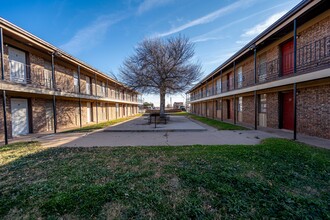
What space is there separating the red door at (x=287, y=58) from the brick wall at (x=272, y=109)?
1635 millimetres

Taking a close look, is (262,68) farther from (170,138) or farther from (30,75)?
(30,75)

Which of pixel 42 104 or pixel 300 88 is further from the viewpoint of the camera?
pixel 42 104

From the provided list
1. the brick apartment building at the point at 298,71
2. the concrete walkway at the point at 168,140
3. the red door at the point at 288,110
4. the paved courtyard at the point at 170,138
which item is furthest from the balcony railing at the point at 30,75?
the red door at the point at 288,110

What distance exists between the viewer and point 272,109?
37.0ft

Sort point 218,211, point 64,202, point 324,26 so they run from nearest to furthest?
point 218,211
point 64,202
point 324,26

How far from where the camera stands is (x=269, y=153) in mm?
5191

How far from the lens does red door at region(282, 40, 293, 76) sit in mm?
9741

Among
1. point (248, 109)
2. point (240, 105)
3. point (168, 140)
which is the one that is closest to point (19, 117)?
point (168, 140)

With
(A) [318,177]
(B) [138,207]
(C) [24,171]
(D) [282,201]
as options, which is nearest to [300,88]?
(A) [318,177]

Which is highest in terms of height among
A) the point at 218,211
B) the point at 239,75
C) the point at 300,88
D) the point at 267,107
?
the point at 239,75

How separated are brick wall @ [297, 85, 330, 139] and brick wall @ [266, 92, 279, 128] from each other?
1740mm

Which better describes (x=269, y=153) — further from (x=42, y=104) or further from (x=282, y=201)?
(x=42, y=104)

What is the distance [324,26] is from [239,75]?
8.82 meters

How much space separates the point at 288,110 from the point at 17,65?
17.3 meters
